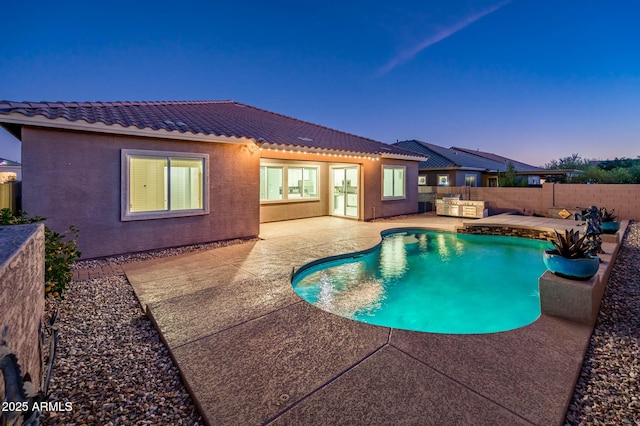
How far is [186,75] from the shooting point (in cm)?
3145

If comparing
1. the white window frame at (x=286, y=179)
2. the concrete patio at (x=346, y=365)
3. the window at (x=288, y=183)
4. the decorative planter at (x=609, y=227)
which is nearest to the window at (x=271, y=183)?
the window at (x=288, y=183)

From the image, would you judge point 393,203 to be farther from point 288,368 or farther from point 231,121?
point 288,368

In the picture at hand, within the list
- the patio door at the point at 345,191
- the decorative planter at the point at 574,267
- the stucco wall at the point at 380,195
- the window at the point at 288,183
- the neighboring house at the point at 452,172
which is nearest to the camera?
the decorative planter at the point at 574,267

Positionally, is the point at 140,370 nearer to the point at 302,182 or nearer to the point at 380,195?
the point at 302,182

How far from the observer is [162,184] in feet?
24.7

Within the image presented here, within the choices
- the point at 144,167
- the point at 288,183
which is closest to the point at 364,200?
the point at 288,183

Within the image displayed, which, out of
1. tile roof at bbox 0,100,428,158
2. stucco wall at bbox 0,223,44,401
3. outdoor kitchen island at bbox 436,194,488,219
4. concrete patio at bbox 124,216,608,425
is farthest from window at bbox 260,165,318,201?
stucco wall at bbox 0,223,44,401

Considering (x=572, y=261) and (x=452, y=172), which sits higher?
(x=452, y=172)

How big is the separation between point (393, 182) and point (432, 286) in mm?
8619

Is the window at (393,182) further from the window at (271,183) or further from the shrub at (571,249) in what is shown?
the shrub at (571,249)

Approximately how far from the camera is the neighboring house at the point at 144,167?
19.8 ft

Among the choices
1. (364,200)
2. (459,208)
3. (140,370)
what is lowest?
(140,370)

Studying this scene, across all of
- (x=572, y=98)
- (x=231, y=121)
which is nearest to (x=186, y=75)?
(x=231, y=121)

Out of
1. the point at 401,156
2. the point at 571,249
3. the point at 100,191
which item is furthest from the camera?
the point at 401,156
